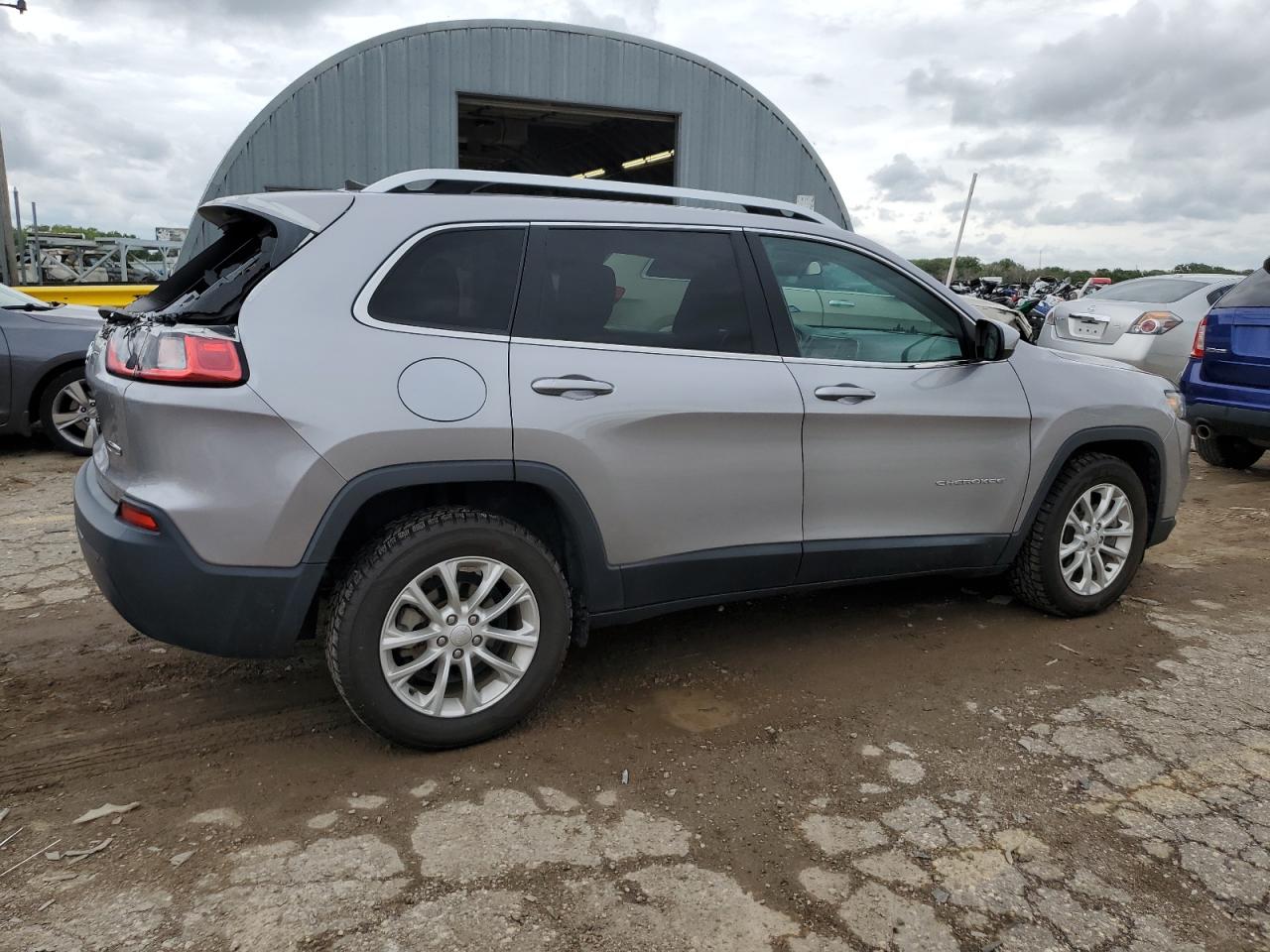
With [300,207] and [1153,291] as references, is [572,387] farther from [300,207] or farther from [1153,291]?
[1153,291]

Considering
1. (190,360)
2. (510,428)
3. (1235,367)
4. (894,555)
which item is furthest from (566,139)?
(190,360)

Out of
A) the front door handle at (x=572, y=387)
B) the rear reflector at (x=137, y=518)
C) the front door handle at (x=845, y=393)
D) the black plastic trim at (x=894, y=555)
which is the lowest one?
the black plastic trim at (x=894, y=555)

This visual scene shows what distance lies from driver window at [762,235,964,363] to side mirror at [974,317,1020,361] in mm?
70

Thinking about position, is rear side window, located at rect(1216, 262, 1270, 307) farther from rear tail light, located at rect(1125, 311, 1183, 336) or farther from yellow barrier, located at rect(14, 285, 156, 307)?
yellow barrier, located at rect(14, 285, 156, 307)

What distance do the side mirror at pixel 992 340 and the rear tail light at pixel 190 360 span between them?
277cm

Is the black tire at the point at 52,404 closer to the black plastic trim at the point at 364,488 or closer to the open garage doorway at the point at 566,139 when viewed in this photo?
the black plastic trim at the point at 364,488

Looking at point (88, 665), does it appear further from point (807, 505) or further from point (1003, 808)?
point (1003, 808)

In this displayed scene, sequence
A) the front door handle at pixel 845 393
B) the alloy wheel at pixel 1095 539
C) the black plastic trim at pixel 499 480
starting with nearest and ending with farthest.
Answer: the black plastic trim at pixel 499 480, the front door handle at pixel 845 393, the alloy wheel at pixel 1095 539

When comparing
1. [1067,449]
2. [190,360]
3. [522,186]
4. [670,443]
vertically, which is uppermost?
[522,186]

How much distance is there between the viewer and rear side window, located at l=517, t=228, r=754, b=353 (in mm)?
3109

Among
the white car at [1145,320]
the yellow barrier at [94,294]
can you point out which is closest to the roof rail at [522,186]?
the white car at [1145,320]

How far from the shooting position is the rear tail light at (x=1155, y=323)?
8.76m

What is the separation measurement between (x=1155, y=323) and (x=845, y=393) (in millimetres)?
6812

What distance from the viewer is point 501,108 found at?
48.2 feet
